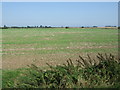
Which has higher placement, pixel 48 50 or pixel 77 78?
pixel 77 78

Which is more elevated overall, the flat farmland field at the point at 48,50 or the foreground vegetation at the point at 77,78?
the foreground vegetation at the point at 77,78

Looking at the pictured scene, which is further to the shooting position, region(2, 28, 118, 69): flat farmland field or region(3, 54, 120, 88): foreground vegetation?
region(2, 28, 118, 69): flat farmland field

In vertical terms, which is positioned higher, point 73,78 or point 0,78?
point 73,78

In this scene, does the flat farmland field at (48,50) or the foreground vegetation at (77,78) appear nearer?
the foreground vegetation at (77,78)

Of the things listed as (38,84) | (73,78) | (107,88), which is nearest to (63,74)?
(73,78)

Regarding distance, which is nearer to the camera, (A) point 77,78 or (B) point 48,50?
(A) point 77,78

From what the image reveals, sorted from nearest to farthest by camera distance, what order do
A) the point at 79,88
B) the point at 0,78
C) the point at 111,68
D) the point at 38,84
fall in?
the point at 79,88 < the point at 38,84 < the point at 111,68 < the point at 0,78

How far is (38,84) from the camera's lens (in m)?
4.02

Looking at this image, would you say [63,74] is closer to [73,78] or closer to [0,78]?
[73,78]

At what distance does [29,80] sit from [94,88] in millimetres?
1377

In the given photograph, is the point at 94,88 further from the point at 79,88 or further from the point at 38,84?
the point at 38,84

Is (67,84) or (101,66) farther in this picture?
(101,66)

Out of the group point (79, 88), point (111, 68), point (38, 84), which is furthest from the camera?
point (111, 68)

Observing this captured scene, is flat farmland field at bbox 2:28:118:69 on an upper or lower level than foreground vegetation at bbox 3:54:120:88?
lower
